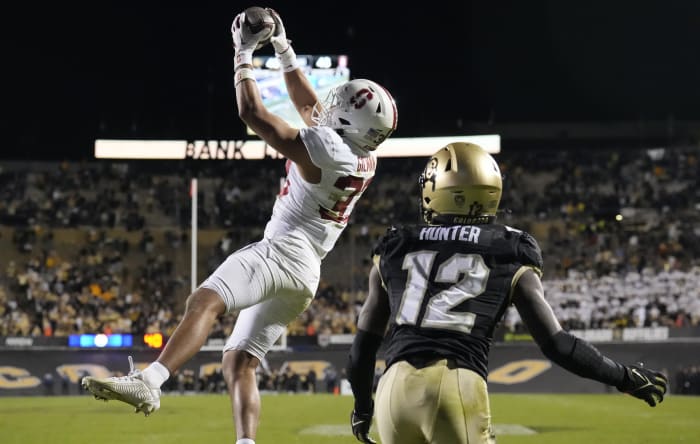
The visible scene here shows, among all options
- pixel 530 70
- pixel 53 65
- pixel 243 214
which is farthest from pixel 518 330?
pixel 53 65

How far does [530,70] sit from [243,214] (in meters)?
15.7

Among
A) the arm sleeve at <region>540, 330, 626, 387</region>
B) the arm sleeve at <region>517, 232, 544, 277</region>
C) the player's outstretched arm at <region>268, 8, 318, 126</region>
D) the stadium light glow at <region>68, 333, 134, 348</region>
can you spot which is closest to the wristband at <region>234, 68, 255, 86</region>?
the player's outstretched arm at <region>268, 8, 318, 126</region>

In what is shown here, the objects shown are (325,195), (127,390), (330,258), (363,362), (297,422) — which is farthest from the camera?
(330,258)

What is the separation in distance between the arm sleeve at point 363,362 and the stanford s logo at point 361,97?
208cm

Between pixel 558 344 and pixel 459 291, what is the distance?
42cm

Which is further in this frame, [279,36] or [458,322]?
[279,36]

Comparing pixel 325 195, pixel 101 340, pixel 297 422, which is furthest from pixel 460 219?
pixel 101 340

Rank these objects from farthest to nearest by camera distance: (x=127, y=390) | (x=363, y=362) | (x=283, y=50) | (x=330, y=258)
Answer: (x=330, y=258) → (x=283, y=50) → (x=127, y=390) → (x=363, y=362)

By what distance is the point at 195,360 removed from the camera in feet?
77.5

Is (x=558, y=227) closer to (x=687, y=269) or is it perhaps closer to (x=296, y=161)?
(x=687, y=269)

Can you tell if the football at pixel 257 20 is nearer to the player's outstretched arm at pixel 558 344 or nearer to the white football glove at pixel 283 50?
the white football glove at pixel 283 50

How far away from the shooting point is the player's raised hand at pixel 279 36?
578cm

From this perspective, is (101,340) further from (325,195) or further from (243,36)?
(243,36)

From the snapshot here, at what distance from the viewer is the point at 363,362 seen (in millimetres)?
3885
